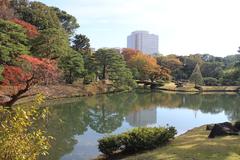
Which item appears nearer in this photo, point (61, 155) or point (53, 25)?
point (61, 155)

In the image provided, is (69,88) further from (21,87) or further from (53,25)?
(21,87)

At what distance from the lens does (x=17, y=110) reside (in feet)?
14.0

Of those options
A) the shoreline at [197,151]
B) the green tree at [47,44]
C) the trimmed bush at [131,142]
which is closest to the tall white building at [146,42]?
the green tree at [47,44]

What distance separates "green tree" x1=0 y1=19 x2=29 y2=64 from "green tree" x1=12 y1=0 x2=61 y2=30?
10.9 meters

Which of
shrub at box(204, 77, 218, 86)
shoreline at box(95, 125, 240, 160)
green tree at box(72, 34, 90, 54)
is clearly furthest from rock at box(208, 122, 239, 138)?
shrub at box(204, 77, 218, 86)

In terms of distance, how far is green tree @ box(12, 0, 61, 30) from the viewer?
40.4 meters

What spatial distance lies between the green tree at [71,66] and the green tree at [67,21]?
595 inches

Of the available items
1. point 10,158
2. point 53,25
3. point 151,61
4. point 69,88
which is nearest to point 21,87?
point 69,88

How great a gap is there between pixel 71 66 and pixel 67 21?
18213 millimetres

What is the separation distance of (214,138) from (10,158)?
30.1 feet

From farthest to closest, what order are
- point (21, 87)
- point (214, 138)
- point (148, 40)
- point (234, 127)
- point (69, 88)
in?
point (148, 40) → point (69, 88) → point (21, 87) → point (234, 127) → point (214, 138)

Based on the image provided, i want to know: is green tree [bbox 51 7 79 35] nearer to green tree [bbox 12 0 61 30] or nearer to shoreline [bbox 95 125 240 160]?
green tree [bbox 12 0 61 30]

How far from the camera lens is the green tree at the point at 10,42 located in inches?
1014

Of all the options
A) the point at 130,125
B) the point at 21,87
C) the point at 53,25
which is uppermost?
the point at 53,25
